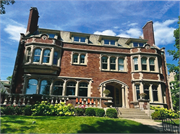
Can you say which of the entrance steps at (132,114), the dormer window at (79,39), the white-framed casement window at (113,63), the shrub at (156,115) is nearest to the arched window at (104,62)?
the white-framed casement window at (113,63)

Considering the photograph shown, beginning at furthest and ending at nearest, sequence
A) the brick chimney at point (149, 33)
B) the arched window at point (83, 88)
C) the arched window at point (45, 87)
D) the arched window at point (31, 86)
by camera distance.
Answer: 1. the brick chimney at point (149, 33)
2. the arched window at point (83, 88)
3. the arched window at point (45, 87)
4. the arched window at point (31, 86)

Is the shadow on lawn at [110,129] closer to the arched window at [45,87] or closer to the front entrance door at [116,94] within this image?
the arched window at [45,87]

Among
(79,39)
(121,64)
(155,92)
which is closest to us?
(155,92)

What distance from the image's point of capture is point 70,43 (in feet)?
60.8

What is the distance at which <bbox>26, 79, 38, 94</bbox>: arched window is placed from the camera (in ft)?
52.9

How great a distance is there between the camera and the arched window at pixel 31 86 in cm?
1612

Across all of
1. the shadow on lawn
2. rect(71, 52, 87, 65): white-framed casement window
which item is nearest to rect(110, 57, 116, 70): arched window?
rect(71, 52, 87, 65): white-framed casement window

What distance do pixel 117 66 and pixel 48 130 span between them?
1341 cm

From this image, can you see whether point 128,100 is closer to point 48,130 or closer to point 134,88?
point 134,88

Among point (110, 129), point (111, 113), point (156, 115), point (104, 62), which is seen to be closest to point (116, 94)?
point (104, 62)

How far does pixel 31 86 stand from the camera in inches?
641

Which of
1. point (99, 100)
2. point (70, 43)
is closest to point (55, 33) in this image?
Answer: point (70, 43)

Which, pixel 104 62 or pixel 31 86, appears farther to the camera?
pixel 104 62

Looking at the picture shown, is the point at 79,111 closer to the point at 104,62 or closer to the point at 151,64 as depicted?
the point at 104,62
